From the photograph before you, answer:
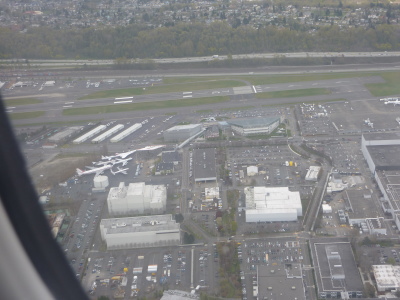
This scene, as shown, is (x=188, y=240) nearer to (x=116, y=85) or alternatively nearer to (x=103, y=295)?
(x=103, y=295)

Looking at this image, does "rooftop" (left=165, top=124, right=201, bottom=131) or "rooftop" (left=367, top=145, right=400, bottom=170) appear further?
"rooftop" (left=165, top=124, right=201, bottom=131)

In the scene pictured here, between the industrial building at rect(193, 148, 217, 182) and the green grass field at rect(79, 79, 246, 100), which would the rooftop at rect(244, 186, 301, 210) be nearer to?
the industrial building at rect(193, 148, 217, 182)

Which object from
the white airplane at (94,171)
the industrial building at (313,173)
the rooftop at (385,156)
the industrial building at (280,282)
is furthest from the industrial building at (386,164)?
the white airplane at (94,171)

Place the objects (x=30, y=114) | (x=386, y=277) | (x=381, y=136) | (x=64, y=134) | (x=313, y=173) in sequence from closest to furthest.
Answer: (x=386, y=277)
(x=313, y=173)
(x=381, y=136)
(x=64, y=134)
(x=30, y=114)

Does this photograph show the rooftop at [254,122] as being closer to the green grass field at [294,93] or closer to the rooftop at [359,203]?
the green grass field at [294,93]

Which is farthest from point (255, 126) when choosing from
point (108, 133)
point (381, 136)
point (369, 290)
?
point (369, 290)

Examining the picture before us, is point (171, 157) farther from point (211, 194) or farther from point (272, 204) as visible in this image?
point (272, 204)

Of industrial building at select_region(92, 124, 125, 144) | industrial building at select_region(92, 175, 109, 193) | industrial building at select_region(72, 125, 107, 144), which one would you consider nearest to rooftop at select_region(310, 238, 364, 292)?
industrial building at select_region(92, 175, 109, 193)
